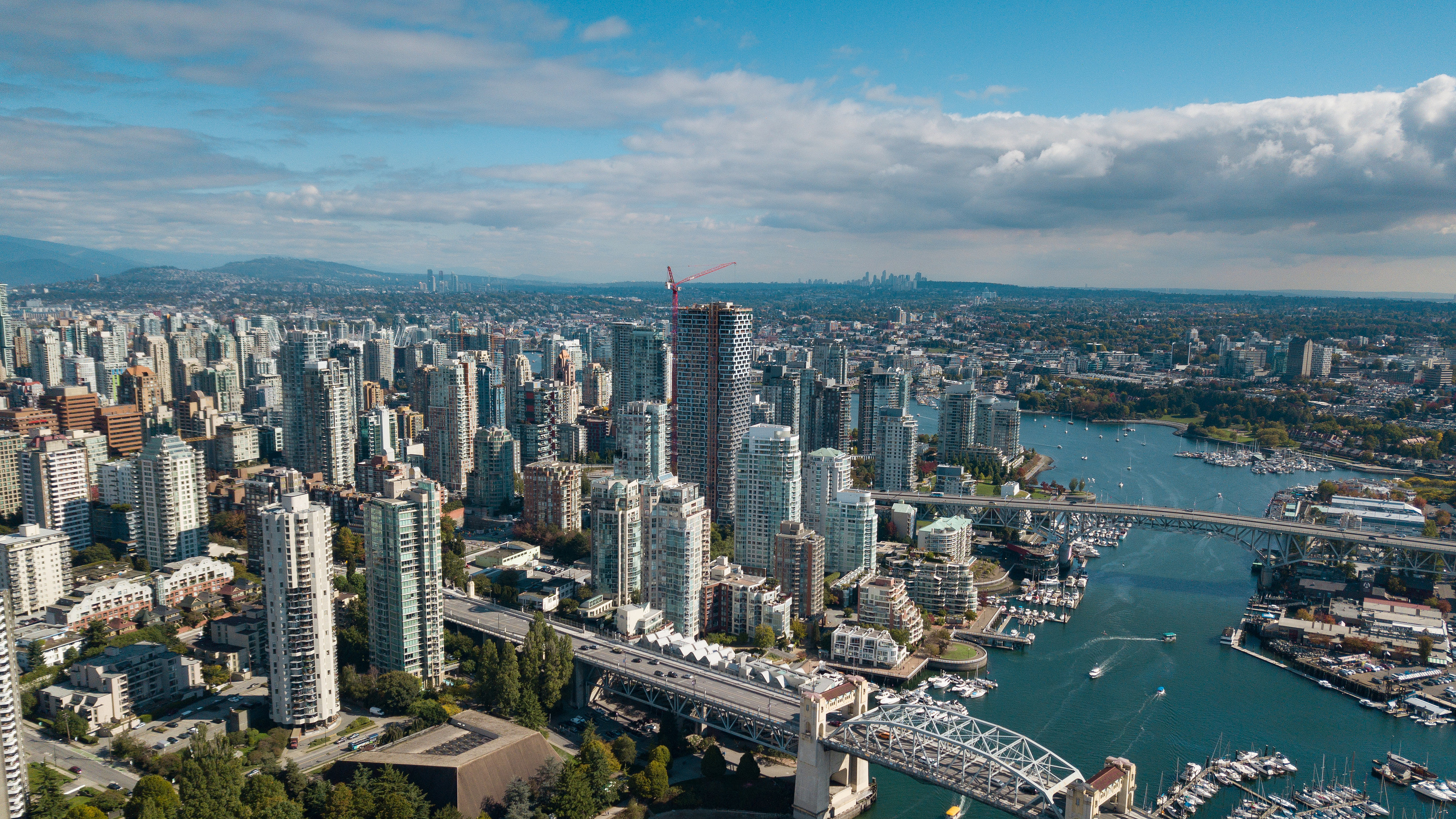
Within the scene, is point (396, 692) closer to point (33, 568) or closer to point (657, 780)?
point (657, 780)

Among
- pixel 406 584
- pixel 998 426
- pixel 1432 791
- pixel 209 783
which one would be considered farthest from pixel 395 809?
pixel 998 426

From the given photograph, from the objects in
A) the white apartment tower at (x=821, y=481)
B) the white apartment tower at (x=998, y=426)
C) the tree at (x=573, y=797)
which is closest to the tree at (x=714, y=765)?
the tree at (x=573, y=797)

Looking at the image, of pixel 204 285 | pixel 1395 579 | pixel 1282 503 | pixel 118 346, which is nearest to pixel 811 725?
pixel 1395 579

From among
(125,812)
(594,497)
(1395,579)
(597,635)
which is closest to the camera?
(125,812)

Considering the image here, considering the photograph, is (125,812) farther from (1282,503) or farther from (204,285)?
(204,285)

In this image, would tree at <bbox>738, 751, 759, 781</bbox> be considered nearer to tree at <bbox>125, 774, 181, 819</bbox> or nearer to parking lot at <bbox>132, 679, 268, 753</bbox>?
tree at <bbox>125, 774, 181, 819</bbox>

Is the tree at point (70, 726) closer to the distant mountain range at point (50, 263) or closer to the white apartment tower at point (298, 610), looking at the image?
the white apartment tower at point (298, 610)

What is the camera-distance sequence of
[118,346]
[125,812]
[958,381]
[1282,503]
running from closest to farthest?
[125,812], [1282,503], [118,346], [958,381]
